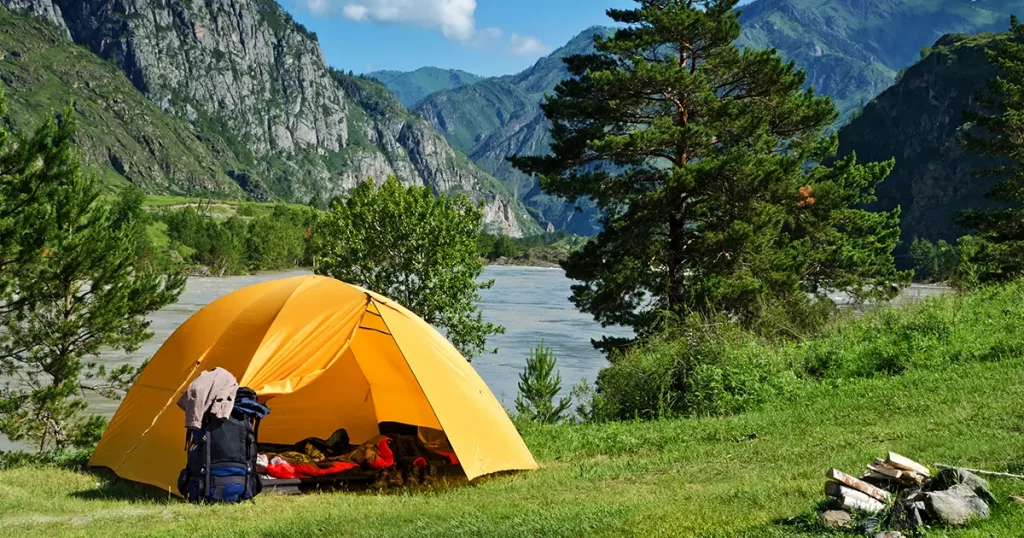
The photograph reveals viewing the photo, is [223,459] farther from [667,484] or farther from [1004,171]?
[1004,171]

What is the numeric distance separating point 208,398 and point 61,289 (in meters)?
18.6

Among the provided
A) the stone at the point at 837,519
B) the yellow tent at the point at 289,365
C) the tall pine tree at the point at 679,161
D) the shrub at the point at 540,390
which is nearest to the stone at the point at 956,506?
the stone at the point at 837,519

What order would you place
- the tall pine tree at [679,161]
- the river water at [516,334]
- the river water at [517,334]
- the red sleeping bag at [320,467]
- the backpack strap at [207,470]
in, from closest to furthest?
the backpack strap at [207,470], the red sleeping bag at [320,467], the tall pine tree at [679,161], the river water at [517,334], the river water at [516,334]

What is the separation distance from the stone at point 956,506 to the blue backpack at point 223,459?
6.83 metres

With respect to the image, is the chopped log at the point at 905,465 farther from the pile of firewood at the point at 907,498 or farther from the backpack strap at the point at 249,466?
the backpack strap at the point at 249,466

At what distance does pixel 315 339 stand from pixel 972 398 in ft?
26.3

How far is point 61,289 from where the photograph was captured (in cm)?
2525

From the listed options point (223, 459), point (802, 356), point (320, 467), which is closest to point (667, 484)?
point (320, 467)

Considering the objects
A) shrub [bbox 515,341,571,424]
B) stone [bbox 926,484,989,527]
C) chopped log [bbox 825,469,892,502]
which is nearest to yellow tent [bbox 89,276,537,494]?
→ chopped log [bbox 825,469,892,502]

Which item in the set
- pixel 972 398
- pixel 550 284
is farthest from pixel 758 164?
pixel 550 284

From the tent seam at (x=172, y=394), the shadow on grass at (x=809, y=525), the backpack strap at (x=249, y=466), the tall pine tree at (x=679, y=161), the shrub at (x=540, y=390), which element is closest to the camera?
the shadow on grass at (x=809, y=525)

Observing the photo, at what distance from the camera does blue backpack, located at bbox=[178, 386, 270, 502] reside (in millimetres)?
9453

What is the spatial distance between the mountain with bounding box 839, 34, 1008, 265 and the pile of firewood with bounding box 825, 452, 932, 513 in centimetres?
12750

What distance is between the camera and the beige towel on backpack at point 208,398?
30.5ft
